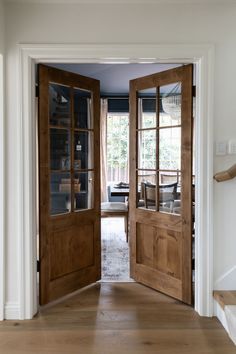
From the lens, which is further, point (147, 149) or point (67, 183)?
point (147, 149)

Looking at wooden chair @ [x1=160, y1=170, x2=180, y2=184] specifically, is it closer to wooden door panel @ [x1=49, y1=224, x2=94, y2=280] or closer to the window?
wooden door panel @ [x1=49, y1=224, x2=94, y2=280]

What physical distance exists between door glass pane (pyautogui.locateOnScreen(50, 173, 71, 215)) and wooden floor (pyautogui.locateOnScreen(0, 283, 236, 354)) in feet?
2.77

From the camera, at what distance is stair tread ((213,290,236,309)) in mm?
2624

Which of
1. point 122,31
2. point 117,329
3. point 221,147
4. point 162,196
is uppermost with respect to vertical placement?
point 122,31

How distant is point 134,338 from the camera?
2.49 metres

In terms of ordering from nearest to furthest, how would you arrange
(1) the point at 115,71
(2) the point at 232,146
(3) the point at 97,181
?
(2) the point at 232,146, (3) the point at 97,181, (1) the point at 115,71

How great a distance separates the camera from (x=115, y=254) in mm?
4695

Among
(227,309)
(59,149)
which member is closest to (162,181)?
(59,149)

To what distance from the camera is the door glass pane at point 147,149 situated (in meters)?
3.36

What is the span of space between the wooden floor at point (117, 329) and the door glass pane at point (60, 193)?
0.85m

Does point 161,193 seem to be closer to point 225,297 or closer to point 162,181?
point 162,181

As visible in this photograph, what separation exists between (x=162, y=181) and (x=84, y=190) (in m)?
0.78

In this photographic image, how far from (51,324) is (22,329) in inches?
8.7

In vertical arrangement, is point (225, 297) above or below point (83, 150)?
below
